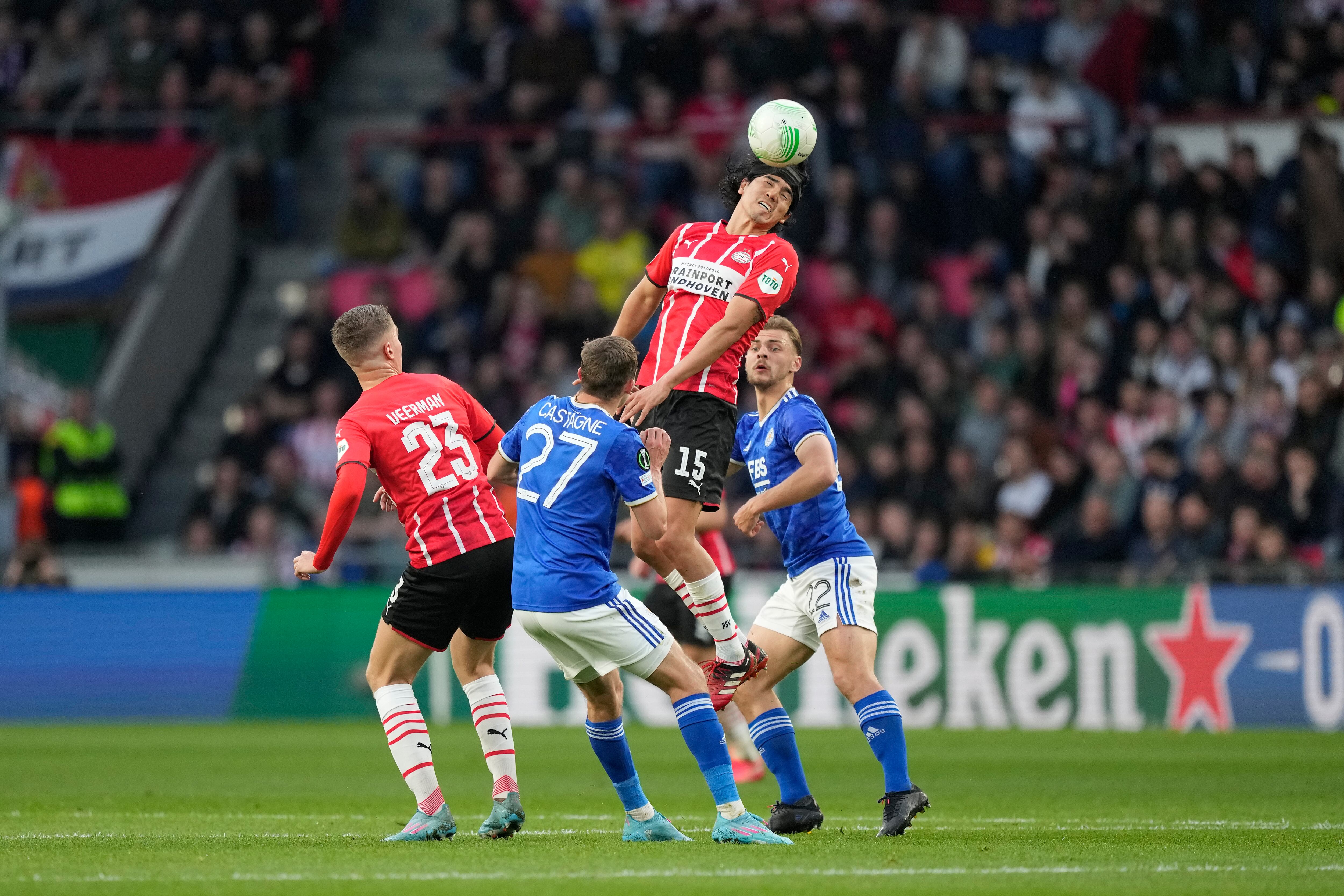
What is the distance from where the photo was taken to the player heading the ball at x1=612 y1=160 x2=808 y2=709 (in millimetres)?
8836

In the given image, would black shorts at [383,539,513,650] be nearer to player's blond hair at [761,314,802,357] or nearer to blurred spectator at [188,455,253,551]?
player's blond hair at [761,314,802,357]

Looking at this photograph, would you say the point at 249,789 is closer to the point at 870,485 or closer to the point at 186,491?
the point at 870,485

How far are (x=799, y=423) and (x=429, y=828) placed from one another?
2477 mm

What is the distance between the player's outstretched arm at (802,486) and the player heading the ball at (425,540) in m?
1.08

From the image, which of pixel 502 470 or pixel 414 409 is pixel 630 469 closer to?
pixel 502 470

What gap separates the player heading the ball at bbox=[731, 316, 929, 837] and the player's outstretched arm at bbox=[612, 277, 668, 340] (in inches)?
22.4

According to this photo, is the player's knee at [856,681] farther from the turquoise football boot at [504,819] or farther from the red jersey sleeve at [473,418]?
the red jersey sleeve at [473,418]

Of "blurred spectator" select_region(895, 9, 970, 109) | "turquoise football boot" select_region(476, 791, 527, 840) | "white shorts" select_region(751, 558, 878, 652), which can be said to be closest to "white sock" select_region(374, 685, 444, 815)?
"turquoise football boot" select_region(476, 791, 527, 840)

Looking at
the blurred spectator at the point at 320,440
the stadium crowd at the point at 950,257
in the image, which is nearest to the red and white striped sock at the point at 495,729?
the stadium crowd at the point at 950,257

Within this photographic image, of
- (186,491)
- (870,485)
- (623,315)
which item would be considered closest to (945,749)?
(870,485)

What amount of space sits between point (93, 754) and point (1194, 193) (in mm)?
12053

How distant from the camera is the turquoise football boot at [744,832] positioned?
8070 millimetres

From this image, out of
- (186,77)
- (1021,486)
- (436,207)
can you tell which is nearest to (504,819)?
(1021,486)

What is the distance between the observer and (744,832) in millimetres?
8086
